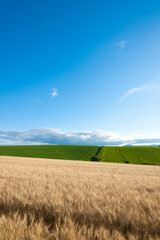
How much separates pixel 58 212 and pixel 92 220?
620 millimetres

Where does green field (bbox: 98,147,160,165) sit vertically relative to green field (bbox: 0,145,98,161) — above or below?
below

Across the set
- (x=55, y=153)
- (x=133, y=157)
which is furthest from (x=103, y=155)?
(x=55, y=153)

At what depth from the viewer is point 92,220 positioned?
7.72ft

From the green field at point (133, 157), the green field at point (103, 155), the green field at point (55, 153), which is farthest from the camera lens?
the green field at point (55, 153)

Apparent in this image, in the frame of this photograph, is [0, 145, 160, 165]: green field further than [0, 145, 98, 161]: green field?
No

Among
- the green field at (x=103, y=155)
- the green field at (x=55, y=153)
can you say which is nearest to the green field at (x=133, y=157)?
the green field at (x=103, y=155)

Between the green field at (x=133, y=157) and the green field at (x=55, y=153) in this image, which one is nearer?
the green field at (x=133, y=157)

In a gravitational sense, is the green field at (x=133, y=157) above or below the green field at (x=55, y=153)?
below

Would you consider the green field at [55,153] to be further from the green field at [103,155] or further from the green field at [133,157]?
the green field at [133,157]

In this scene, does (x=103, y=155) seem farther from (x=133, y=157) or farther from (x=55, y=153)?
(x=55, y=153)

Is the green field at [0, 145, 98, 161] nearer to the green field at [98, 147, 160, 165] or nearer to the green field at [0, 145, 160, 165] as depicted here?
the green field at [0, 145, 160, 165]

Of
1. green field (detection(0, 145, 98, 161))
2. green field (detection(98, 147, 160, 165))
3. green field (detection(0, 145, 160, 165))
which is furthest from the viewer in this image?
green field (detection(0, 145, 98, 161))

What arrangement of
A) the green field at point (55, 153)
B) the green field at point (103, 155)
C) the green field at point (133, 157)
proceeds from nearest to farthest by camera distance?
the green field at point (133, 157) < the green field at point (103, 155) < the green field at point (55, 153)

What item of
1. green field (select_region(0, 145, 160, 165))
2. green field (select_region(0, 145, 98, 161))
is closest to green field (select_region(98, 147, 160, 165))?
green field (select_region(0, 145, 160, 165))
